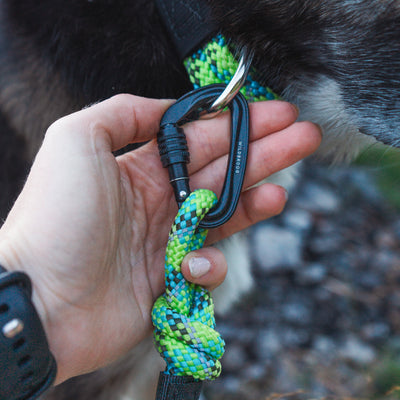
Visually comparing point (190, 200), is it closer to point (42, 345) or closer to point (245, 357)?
point (42, 345)

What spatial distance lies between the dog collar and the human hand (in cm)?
9

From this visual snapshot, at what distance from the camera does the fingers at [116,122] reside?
0.84m

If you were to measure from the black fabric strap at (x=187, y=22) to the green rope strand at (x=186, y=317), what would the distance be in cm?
32

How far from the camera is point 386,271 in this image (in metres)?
1.96

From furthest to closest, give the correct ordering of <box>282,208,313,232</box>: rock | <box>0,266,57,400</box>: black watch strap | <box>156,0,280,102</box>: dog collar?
<box>282,208,313,232</box>: rock, <box>156,0,280,102</box>: dog collar, <box>0,266,57,400</box>: black watch strap

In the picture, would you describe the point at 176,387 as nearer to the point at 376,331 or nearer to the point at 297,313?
the point at 297,313

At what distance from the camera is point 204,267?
33.7 inches

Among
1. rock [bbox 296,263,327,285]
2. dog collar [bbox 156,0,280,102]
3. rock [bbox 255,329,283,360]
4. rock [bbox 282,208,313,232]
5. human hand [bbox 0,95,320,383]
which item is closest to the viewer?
human hand [bbox 0,95,320,383]

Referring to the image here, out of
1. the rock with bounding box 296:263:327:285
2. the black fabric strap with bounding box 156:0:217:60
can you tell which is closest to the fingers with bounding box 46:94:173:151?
the black fabric strap with bounding box 156:0:217:60

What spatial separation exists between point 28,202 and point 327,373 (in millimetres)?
1301

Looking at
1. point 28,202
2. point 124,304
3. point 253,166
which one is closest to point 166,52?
point 253,166

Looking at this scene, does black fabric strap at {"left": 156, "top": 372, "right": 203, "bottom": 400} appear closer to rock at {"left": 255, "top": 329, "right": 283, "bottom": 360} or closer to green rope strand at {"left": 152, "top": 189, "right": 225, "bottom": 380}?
green rope strand at {"left": 152, "top": 189, "right": 225, "bottom": 380}

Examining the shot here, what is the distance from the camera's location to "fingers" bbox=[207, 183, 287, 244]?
1013 mm

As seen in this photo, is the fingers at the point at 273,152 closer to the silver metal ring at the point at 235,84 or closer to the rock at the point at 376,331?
the silver metal ring at the point at 235,84
